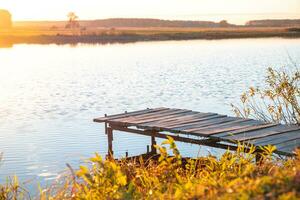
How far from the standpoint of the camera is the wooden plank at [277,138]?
1023 cm

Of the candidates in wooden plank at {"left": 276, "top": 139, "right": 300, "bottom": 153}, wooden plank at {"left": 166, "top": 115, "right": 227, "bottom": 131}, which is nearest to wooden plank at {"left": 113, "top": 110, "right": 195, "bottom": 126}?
wooden plank at {"left": 166, "top": 115, "right": 227, "bottom": 131}

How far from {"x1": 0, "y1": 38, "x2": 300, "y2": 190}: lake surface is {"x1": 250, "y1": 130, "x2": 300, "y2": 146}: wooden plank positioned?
1417mm

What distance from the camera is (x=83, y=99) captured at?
91.2 ft

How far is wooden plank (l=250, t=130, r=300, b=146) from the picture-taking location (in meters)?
10.2

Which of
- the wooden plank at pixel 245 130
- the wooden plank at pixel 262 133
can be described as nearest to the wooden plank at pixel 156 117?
the wooden plank at pixel 245 130

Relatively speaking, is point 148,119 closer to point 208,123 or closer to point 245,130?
point 208,123

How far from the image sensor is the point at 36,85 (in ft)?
117

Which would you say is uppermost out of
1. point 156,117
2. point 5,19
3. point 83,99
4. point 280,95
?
point 280,95

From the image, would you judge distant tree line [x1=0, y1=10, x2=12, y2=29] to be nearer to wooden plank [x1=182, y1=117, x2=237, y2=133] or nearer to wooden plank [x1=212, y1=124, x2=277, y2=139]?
wooden plank [x1=182, y1=117, x2=237, y2=133]

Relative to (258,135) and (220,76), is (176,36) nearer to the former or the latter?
(220,76)

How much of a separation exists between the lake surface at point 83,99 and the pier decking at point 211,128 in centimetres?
114

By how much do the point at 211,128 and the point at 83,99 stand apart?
16.7 metres

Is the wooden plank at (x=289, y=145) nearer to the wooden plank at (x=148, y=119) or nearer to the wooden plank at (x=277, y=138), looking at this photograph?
the wooden plank at (x=277, y=138)

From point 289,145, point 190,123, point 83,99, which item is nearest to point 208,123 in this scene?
point 190,123
